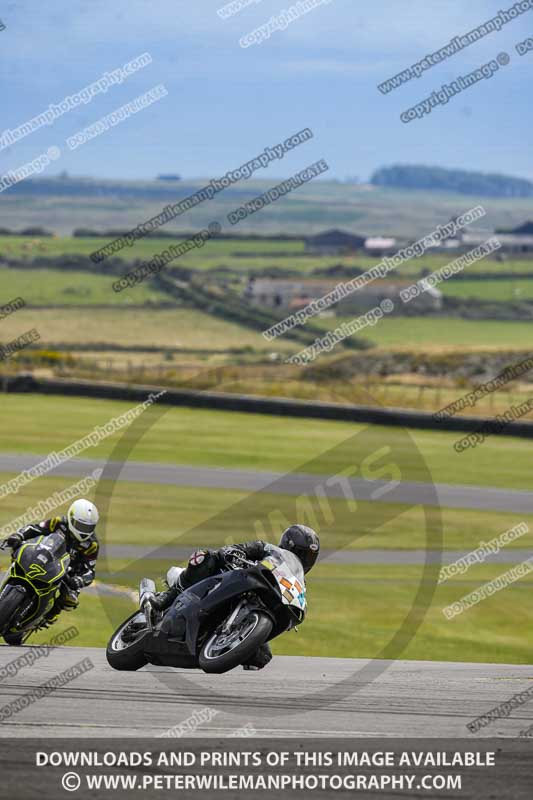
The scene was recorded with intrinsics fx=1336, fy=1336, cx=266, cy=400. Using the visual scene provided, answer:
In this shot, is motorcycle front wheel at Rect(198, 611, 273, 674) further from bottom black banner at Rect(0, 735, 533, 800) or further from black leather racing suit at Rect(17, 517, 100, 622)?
black leather racing suit at Rect(17, 517, 100, 622)

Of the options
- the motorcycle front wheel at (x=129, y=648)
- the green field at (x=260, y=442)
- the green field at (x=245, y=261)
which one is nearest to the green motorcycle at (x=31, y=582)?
the motorcycle front wheel at (x=129, y=648)

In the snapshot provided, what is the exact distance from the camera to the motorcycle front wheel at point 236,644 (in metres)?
9.55

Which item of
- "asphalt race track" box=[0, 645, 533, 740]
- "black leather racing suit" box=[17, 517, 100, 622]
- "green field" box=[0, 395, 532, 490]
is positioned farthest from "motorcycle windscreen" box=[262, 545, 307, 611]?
"green field" box=[0, 395, 532, 490]

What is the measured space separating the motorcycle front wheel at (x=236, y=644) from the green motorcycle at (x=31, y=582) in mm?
2392

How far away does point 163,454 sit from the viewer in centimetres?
3959

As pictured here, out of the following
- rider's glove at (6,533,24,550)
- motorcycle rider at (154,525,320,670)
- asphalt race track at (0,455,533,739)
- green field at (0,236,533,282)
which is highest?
rider's glove at (6,533,24,550)

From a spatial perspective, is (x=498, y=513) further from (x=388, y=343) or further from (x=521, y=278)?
(x=521, y=278)

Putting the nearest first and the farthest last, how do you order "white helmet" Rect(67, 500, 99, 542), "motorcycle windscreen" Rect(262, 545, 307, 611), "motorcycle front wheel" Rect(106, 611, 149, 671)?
"motorcycle windscreen" Rect(262, 545, 307, 611) → "motorcycle front wheel" Rect(106, 611, 149, 671) → "white helmet" Rect(67, 500, 99, 542)

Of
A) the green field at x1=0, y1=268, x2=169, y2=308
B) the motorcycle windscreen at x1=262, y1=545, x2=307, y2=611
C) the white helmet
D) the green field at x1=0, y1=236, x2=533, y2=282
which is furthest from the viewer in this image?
the green field at x1=0, y1=236, x2=533, y2=282

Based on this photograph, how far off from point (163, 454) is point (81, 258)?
124 meters

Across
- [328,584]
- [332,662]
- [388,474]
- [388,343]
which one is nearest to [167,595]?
[332,662]

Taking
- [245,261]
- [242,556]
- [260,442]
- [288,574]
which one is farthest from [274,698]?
[245,261]

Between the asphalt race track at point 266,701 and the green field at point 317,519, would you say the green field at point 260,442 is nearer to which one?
the green field at point 317,519

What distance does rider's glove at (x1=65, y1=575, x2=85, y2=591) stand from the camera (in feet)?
39.2
